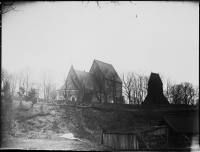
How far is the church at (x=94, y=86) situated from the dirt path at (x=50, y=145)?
1.56m

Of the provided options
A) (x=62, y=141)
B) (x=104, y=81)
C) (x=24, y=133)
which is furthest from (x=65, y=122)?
(x=104, y=81)

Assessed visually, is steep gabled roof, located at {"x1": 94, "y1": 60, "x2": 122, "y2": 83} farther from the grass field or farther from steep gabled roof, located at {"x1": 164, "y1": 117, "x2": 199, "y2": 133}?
steep gabled roof, located at {"x1": 164, "y1": 117, "x2": 199, "y2": 133}

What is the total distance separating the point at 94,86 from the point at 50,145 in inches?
93.8

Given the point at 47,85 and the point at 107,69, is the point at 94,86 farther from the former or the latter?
the point at 47,85

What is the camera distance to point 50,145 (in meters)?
4.04

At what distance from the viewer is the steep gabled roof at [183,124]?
3920 mm

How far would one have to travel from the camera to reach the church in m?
5.25

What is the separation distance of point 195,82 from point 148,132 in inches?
73.0

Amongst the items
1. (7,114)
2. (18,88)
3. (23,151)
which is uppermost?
(18,88)

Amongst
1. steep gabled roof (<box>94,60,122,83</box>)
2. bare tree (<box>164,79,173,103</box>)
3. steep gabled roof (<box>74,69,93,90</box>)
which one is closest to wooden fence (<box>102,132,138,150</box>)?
bare tree (<box>164,79,173,103</box>)

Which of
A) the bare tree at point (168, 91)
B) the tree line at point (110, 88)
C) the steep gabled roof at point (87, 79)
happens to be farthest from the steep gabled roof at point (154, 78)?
the steep gabled roof at point (87, 79)

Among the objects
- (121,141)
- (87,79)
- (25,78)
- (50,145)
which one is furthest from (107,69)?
(50,145)

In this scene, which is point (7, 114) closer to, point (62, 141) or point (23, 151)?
point (23, 151)

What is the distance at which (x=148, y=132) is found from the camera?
4613mm
